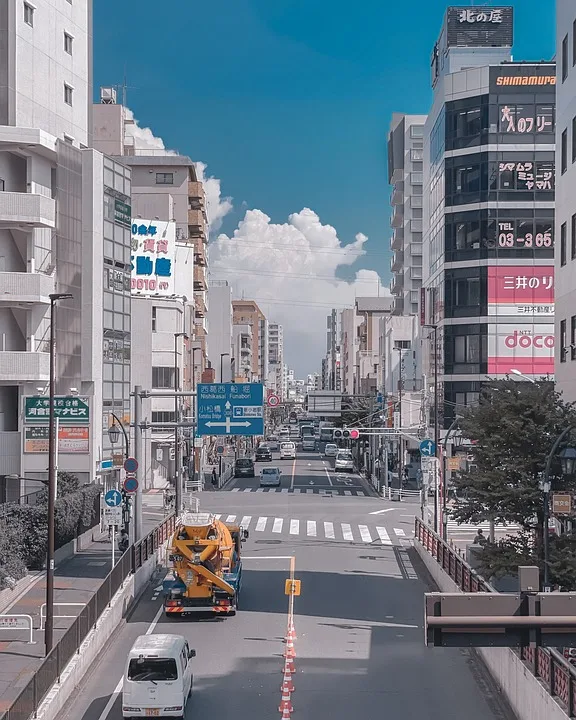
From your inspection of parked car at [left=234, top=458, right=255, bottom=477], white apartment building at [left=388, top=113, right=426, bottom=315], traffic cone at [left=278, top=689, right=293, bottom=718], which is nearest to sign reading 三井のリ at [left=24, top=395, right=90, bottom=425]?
traffic cone at [left=278, top=689, right=293, bottom=718]

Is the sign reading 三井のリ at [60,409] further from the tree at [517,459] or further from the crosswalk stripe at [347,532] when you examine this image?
the tree at [517,459]

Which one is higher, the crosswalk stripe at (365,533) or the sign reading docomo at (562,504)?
the sign reading docomo at (562,504)

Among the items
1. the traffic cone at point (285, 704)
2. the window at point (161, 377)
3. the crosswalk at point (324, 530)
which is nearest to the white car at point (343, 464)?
the window at point (161, 377)

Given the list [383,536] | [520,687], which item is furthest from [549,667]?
[383,536]

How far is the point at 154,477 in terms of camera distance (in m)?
73.5

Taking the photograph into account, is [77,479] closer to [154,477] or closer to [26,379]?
[26,379]

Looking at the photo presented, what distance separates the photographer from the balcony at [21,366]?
41.4 meters

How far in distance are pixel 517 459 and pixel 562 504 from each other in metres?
2.22

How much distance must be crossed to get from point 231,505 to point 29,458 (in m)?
18.7

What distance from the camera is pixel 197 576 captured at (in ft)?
87.9

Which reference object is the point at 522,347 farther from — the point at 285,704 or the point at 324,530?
the point at 285,704

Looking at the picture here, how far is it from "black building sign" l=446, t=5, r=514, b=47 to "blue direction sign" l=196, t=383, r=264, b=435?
56.7 m

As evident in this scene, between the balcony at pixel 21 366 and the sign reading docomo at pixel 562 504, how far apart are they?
2491cm

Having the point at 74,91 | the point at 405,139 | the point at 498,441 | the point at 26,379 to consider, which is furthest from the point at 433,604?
the point at 405,139
